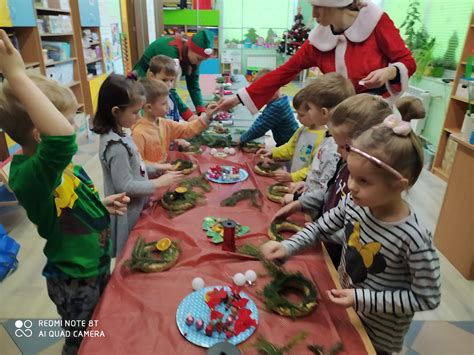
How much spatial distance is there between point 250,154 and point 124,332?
144 centimetres

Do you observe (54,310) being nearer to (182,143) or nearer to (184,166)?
(184,166)

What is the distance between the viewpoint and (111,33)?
5891 millimetres

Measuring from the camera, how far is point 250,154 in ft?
7.04

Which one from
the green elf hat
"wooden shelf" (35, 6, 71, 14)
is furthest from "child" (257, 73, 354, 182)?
"wooden shelf" (35, 6, 71, 14)

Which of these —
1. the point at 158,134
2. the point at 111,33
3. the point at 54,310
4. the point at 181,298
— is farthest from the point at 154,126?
the point at 111,33

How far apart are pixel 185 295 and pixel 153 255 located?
227 millimetres

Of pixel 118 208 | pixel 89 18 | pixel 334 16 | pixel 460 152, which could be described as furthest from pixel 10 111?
pixel 89 18

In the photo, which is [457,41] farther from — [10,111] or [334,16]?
[10,111]

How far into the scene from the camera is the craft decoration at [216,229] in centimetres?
124

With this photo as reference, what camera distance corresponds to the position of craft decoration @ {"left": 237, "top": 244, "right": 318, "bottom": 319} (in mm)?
919

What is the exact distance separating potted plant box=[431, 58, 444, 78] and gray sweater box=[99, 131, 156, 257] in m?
4.08

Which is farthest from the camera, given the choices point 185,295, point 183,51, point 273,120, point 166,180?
point 183,51

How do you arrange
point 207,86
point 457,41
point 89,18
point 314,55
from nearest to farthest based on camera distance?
point 314,55 → point 457,41 → point 207,86 → point 89,18

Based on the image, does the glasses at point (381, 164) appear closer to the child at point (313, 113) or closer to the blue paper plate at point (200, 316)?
the blue paper plate at point (200, 316)
